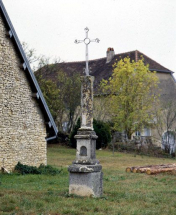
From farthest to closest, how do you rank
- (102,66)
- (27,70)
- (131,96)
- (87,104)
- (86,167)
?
(102,66), (131,96), (27,70), (87,104), (86,167)

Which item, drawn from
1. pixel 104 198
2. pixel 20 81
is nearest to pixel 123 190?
pixel 104 198

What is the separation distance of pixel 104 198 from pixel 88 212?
1.64m

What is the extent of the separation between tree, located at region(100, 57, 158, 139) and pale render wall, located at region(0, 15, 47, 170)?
14501 mm

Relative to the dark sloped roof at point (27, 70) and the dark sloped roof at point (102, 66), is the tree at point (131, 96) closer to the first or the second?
the dark sloped roof at point (102, 66)

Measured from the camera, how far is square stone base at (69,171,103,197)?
888 cm

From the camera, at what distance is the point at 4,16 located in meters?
15.1

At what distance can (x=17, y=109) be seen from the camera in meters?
15.6

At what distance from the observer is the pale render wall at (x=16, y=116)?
1498 cm

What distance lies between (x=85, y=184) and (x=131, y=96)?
21942mm

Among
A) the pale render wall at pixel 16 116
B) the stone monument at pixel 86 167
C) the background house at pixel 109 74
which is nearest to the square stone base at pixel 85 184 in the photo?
the stone monument at pixel 86 167

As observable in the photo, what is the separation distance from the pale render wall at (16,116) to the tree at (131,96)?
571 inches

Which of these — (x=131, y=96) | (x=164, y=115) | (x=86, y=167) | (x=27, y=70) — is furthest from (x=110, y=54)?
(x=86, y=167)

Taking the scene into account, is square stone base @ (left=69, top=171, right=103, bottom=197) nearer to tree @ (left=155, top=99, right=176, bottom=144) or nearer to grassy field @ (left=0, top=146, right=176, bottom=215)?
grassy field @ (left=0, top=146, right=176, bottom=215)

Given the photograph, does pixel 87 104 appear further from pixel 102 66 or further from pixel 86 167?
pixel 102 66
